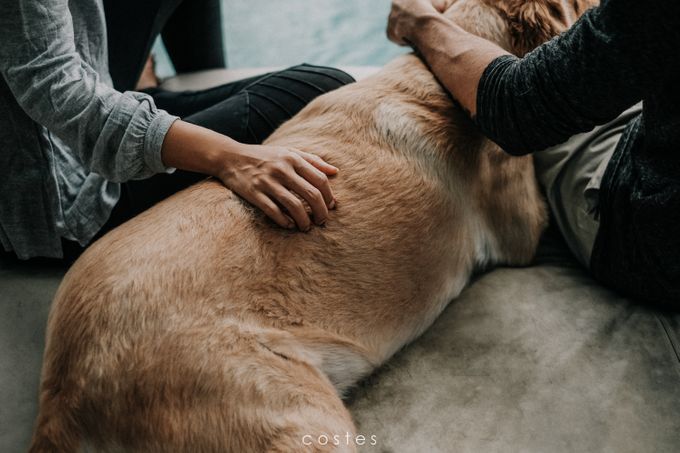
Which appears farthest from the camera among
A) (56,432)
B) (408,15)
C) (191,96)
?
(191,96)

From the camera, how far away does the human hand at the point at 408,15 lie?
1157 millimetres

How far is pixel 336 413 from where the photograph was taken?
0.84 metres

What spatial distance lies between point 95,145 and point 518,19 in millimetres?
792

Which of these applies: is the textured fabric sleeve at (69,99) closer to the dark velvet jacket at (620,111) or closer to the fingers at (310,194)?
the fingers at (310,194)

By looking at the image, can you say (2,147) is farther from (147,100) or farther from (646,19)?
(646,19)

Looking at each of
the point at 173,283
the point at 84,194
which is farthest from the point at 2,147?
the point at 173,283

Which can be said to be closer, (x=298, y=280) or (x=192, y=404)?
(x=192, y=404)

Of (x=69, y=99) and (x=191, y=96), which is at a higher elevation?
(x=69, y=99)

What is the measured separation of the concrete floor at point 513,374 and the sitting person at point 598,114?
3.7 inches

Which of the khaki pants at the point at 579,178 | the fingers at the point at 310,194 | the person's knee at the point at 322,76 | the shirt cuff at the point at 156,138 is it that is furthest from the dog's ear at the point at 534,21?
the shirt cuff at the point at 156,138

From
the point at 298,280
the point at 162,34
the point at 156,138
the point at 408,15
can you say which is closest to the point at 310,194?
the point at 298,280

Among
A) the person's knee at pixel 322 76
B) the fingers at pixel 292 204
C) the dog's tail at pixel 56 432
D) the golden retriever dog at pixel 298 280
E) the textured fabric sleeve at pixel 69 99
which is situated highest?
the textured fabric sleeve at pixel 69 99

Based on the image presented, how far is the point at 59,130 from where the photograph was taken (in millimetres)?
923

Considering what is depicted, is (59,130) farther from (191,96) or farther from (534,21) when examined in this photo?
(534,21)
